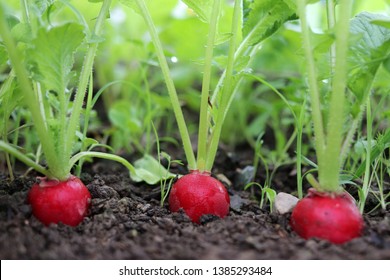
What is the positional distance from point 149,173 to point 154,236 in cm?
42

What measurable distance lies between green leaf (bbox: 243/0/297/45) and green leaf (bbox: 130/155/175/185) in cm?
43

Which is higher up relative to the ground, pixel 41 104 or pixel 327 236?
pixel 41 104

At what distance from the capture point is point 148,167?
148cm

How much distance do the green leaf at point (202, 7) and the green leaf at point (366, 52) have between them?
363 mm

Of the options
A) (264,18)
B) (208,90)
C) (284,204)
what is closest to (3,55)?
(208,90)

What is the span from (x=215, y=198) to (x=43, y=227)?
1.29 ft

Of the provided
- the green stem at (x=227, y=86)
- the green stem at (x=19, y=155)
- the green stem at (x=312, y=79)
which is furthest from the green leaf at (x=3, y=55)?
the green stem at (x=312, y=79)

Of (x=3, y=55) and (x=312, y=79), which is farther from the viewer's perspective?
(x=3, y=55)

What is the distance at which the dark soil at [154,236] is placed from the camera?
0.89m

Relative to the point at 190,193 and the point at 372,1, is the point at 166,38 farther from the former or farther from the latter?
the point at 190,193

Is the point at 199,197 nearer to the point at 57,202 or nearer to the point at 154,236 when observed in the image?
the point at 154,236

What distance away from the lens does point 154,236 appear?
0.96 m

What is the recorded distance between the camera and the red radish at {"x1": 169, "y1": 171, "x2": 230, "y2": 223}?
1.12 metres

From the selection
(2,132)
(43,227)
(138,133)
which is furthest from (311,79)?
(138,133)
